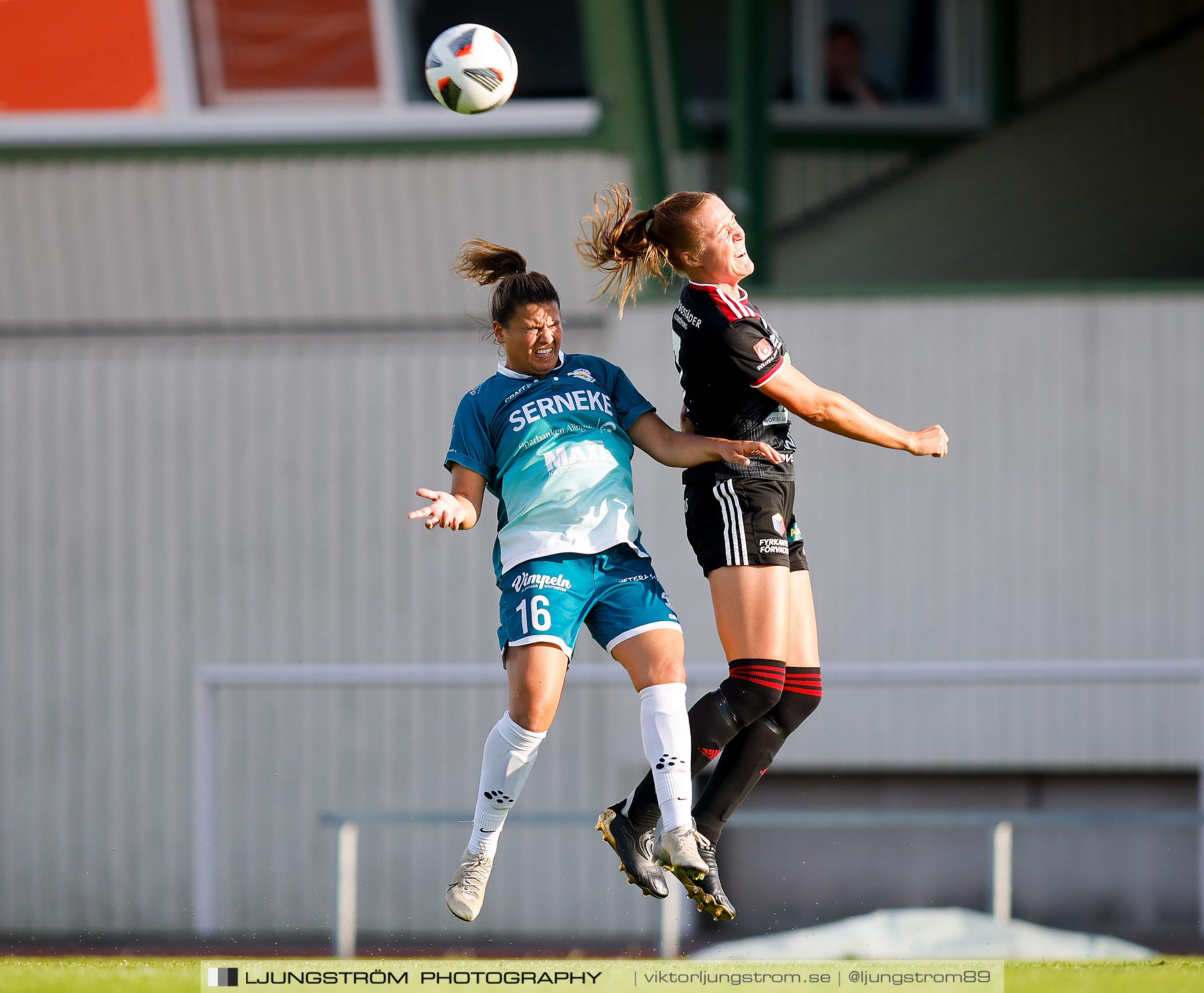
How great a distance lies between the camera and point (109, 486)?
10.6m

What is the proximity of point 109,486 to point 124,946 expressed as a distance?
10.5 ft

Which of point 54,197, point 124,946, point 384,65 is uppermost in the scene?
point 384,65

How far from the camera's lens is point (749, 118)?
33.3 feet

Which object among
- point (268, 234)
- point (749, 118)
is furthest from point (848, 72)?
point (268, 234)

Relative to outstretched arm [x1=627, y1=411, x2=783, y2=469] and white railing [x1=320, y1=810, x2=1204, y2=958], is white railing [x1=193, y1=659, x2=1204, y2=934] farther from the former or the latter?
outstretched arm [x1=627, y1=411, x2=783, y2=469]

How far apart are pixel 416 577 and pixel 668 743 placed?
6.08m

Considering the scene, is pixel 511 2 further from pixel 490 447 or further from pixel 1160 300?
pixel 490 447

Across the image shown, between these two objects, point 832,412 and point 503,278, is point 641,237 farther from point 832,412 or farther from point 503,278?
point 832,412

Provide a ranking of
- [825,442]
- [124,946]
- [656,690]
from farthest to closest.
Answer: [825,442] → [124,946] → [656,690]

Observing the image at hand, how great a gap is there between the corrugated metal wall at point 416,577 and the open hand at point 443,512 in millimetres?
5296

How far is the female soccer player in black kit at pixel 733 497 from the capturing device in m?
4.52

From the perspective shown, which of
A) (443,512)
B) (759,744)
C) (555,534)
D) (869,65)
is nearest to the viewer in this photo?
(443,512)

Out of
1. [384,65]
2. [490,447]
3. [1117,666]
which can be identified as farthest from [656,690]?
[384,65]

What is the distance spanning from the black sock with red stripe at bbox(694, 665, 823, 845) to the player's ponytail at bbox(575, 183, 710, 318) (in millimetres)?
1353
